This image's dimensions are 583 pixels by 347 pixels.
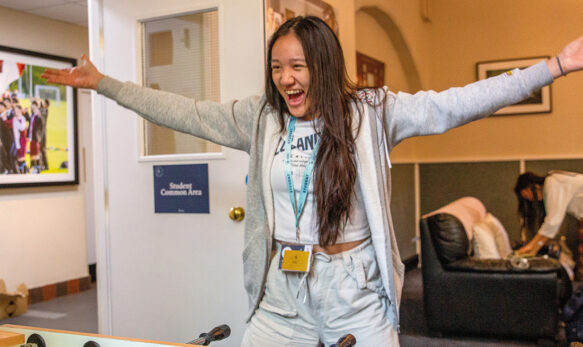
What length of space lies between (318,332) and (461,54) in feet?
19.0

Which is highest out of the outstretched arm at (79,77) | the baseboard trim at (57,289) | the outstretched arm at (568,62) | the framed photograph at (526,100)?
the framed photograph at (526,100)

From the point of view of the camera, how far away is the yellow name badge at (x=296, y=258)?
1.51 m

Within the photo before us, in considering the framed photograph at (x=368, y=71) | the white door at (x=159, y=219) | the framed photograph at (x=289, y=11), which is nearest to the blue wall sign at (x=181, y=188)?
the white door at (x=159, y=219)

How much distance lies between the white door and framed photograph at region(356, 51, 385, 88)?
241cm

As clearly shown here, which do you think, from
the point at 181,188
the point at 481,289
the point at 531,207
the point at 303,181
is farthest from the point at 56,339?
the point at 531,207

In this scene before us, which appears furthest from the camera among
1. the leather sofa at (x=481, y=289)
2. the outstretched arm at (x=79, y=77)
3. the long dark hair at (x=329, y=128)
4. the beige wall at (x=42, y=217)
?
the beige wall at (x=42, y=217)

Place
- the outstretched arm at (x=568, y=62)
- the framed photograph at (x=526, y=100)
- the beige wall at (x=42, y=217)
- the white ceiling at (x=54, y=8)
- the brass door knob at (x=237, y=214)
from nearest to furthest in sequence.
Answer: the outstretched arm at (x=568, y=62) → the brass door knob at (x=237, y=214) → the white ceiling at (x=54, y=8) → the beige wall at (x=42, y=217) → the framed photograph at (x=526, y=100)

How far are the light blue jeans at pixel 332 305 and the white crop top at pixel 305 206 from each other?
0.05 meters

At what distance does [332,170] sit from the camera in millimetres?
1506

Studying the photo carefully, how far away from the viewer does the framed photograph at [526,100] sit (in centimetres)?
626

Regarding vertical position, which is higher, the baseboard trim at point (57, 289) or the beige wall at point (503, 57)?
the beige wall at point (503, 57)

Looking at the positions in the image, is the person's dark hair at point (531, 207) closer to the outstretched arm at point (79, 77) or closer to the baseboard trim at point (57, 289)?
the outstretched arm at point (79, 77)

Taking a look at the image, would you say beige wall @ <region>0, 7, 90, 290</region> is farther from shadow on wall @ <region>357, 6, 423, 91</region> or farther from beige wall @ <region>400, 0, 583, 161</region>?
beige wall @ <region>400, 0, 583, 161</region>

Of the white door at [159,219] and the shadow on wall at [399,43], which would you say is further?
the shadow on wall at [399,43]
